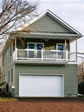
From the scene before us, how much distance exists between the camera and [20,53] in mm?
34625

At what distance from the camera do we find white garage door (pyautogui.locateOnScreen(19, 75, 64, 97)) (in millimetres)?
33812

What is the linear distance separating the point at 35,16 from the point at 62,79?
6971mm

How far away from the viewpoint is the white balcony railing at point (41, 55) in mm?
33766

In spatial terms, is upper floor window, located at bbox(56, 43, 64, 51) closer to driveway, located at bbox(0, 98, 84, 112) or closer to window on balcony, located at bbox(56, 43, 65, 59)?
window on balcony, located at bbox(56, 43, 65, 59)

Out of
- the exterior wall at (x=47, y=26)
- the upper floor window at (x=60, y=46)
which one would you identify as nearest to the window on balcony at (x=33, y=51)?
the exterior wall at (x=47, y=26)

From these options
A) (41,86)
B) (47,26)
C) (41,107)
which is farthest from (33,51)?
(41,107)

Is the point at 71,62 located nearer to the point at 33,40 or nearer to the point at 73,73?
the point at 73,73

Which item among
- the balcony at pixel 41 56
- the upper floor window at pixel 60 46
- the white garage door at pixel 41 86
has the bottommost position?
the white garage door at pixel 41 86

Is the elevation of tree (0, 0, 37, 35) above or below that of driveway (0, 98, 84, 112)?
above

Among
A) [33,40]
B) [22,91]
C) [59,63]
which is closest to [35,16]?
[33,40]

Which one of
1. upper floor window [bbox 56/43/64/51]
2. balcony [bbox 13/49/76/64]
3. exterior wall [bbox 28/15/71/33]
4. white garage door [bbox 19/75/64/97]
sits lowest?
white garage door [bbox 19/75/64/97]

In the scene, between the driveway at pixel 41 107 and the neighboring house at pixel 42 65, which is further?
the neighboring house at pixel 42 65

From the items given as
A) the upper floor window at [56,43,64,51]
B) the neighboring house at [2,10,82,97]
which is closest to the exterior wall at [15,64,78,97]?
the neighboring house at [2,10,82,97]

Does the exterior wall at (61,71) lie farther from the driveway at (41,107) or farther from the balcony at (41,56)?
the driveway at (41,107)
